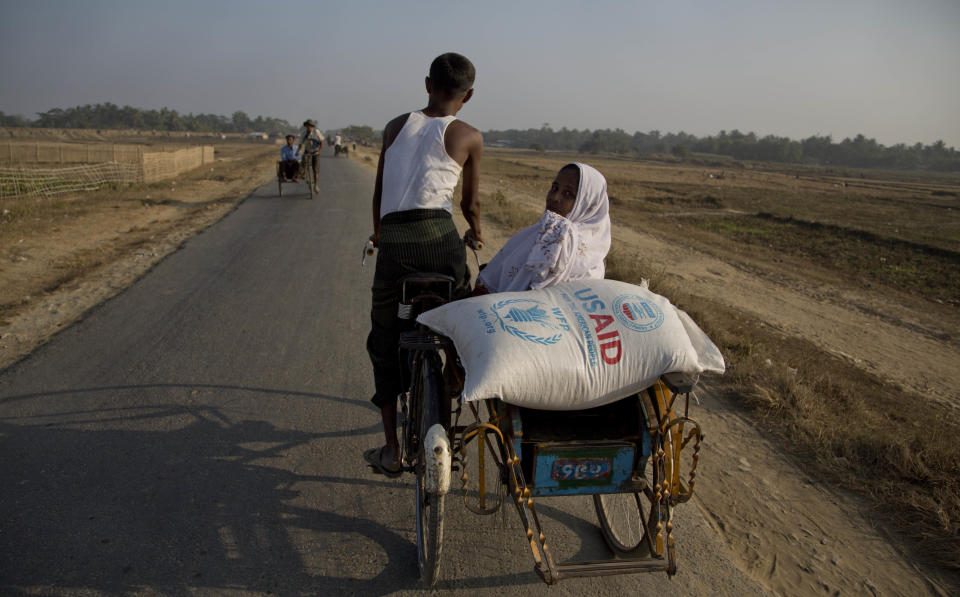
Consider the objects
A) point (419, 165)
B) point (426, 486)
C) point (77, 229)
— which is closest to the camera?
point (426, 486)

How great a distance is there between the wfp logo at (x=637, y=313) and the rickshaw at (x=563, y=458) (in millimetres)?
227

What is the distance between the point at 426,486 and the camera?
6.62 feet

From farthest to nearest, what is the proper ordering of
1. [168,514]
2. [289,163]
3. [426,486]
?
[289,163]
[168,514]
[426,486]

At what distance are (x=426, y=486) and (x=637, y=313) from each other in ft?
3.30

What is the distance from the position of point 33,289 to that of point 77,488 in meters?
5.12

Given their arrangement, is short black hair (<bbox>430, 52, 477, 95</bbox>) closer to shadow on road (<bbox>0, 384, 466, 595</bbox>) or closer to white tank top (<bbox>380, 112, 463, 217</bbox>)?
white tank top (<bbox>380, 112, 463, 217</bbox>)

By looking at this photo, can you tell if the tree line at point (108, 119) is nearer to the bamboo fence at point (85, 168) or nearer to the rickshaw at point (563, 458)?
the bamboo fence at point (85, 168)

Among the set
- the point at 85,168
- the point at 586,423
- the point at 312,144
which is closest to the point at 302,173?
the point at 312,144

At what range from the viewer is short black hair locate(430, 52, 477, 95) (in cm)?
262

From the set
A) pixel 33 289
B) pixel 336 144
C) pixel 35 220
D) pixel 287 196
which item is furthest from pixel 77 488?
pixel 336 144

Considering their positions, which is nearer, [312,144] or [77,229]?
[77,229]

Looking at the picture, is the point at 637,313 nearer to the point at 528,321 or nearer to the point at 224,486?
the point at 528,321

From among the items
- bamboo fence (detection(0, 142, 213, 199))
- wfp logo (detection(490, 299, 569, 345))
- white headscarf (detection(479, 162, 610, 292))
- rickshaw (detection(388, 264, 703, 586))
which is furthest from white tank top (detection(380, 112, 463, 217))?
bamboo fence (detection(0, 142, 213, 199))

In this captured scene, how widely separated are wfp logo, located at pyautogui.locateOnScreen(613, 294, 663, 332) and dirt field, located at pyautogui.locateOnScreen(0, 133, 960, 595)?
4.38ft
